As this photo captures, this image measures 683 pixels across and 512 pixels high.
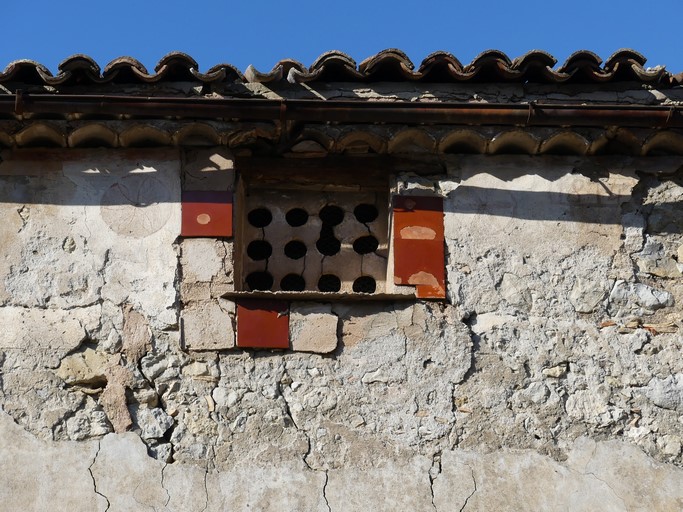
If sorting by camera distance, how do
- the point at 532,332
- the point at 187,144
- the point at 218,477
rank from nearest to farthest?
the point at 218,477, the point at 532,332, the point at 187,144

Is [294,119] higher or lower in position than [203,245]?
higher

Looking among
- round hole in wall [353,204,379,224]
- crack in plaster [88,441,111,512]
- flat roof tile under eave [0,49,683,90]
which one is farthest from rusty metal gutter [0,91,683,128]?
crack in plaster [88,441,111,512]

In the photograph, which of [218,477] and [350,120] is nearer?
[218,477]

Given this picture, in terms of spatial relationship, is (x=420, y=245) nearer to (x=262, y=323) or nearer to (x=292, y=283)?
(x=292, y=283)

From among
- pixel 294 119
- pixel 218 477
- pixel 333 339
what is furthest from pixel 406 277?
pixel 218 477

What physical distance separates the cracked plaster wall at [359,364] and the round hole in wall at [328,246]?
514 mm

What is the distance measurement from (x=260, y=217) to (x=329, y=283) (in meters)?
0.56

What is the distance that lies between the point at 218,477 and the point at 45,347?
3.73 feet

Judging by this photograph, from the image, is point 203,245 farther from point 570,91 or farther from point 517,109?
point 570,91

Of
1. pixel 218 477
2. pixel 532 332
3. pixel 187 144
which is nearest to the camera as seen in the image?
pixel 218 477

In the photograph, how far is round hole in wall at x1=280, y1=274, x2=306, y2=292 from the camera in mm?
6926

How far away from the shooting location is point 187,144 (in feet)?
22.5

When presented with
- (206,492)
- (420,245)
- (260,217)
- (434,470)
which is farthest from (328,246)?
(206,492)

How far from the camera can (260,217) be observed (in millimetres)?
7078
